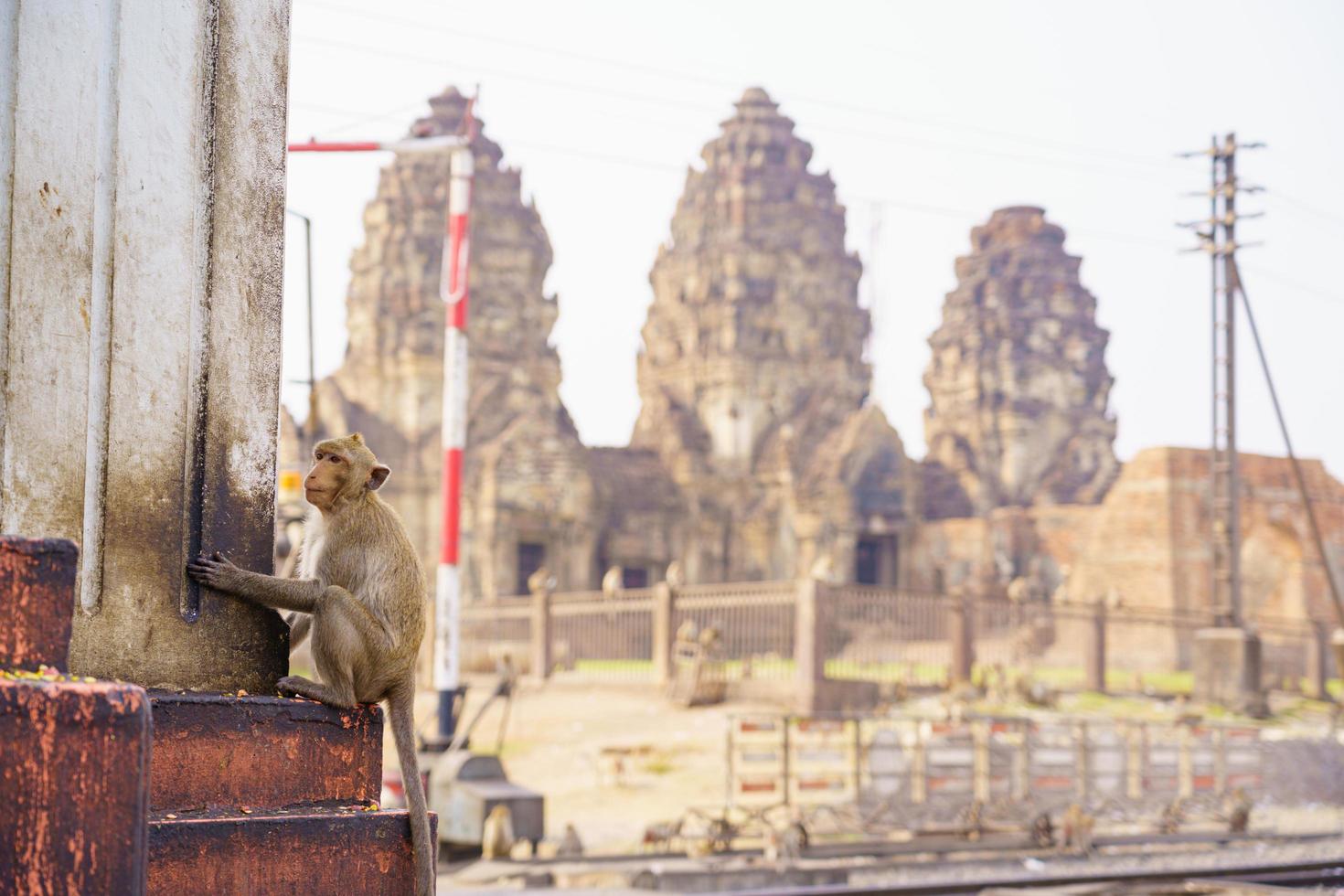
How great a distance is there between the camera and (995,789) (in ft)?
41.7

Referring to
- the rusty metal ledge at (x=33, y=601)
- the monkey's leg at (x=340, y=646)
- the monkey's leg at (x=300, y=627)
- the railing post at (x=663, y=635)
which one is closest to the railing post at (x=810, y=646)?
the railing post at (x=663, y=635)

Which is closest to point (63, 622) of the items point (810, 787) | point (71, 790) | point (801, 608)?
point (71, 790)

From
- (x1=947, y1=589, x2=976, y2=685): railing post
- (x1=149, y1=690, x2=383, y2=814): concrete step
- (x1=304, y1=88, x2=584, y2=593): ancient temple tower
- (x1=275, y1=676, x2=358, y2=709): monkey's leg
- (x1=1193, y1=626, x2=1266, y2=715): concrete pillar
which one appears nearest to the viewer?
(x1=149, y1=690, x2=383, y2=814): concrete step

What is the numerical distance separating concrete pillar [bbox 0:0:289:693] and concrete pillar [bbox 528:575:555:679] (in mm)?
22573

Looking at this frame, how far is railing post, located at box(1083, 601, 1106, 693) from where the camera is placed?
986 inches

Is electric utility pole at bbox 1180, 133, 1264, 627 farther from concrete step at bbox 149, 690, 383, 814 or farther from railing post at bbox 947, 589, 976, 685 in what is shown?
concrete step at bbox 149, 690, 383, 814

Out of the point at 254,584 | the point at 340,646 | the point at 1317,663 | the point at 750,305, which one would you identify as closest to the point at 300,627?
the point at 340,646

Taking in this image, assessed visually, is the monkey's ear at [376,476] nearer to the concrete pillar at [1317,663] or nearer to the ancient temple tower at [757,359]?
the concrete pillar at [1317,663]

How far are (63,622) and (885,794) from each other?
35.0 feet

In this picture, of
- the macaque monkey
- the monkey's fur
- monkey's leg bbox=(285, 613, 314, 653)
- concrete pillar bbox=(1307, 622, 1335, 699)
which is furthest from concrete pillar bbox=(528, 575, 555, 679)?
the monkey's fur

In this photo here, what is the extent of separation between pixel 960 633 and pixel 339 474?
20.5 m

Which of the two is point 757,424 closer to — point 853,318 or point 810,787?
point 853,318

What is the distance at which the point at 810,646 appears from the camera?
68.5 ft

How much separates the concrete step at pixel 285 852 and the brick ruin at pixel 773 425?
1046 inches
